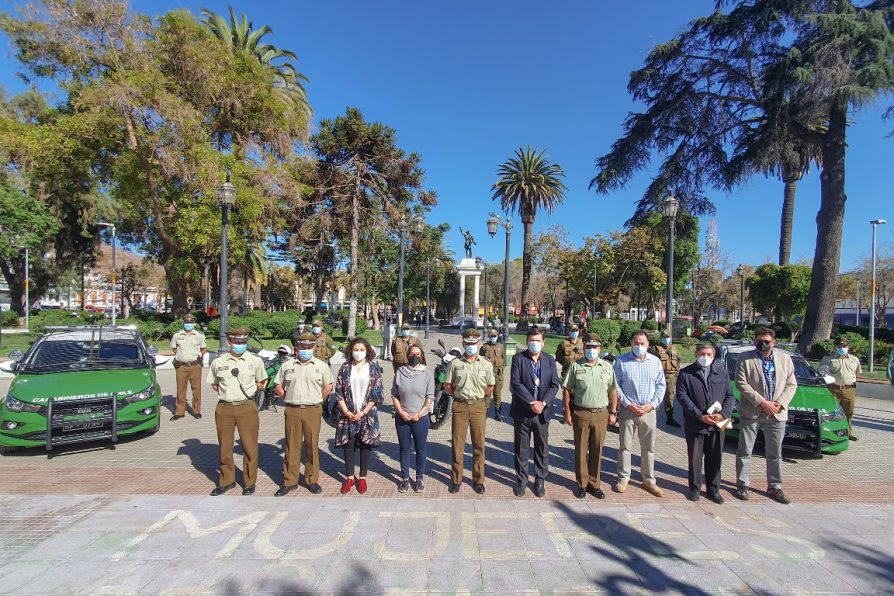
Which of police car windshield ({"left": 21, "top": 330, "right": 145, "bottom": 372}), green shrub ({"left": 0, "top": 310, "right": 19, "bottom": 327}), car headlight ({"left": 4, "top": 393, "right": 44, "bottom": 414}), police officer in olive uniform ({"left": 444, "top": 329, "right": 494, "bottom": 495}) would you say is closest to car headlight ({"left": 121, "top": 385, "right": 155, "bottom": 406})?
police car windshield ({"left": 21, "top": 330, "right": 145, "bottom": 372})

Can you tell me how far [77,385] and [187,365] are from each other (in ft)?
7.64

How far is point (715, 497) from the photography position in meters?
5.01

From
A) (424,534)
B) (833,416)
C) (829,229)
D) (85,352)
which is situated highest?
(829,229)

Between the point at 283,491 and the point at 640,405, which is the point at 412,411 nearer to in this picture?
the point at 283,491

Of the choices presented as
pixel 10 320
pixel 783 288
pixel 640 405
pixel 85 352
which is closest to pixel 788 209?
pixel 783 288

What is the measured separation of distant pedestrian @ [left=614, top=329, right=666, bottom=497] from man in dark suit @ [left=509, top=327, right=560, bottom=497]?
0.89 metres

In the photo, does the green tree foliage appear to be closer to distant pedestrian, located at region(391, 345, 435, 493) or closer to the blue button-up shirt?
the blue button-up shirt

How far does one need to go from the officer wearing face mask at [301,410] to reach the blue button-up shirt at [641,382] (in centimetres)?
354

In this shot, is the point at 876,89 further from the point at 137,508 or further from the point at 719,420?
the point at 137,508

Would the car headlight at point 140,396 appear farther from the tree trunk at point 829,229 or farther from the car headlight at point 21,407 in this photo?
the tree trunk at point 829,229

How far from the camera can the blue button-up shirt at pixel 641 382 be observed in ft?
17.5

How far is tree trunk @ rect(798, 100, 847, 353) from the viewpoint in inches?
691

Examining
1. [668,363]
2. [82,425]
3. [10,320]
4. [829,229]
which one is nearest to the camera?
[82,425]

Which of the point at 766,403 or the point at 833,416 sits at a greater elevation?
the point at 766,403
